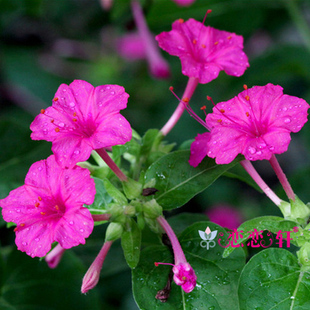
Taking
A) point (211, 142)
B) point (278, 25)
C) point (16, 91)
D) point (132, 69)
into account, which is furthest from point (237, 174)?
point (16, 91)

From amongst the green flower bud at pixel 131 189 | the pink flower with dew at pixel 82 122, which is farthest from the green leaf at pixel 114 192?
the pink flower with dew at pixel 82 122

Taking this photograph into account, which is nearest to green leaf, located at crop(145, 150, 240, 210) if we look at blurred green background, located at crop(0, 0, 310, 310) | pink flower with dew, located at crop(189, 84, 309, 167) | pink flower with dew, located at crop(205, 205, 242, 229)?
pink flower with dew, located at crop(189, 84, 309, 167)

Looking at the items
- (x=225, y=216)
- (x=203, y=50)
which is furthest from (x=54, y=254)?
(x=225, y=216)

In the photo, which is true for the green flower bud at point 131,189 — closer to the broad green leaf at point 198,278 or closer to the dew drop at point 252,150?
the broad green leaf at point 198,278

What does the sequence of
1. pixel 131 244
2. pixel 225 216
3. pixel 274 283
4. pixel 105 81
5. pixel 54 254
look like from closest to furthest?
1. pixel 274 283
2. pixel 131 244
3. pixel 54 254
4. pixel 225 216
5. pixel 105 81

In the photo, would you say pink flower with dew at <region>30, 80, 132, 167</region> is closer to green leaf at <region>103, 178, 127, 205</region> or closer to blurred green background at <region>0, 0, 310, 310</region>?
green leaf at <region>103, 178, 127, 205</region>

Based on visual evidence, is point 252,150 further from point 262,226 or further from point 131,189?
point 131,189
